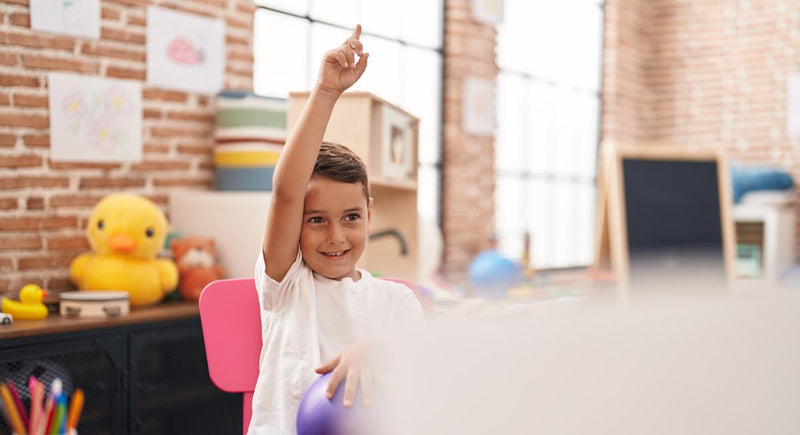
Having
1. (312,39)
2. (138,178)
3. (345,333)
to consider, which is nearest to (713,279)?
(312,39)

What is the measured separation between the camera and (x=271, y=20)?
302 cm

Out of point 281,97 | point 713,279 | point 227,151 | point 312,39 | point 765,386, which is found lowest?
point 713,279

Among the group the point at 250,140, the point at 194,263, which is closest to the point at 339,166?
the point at 194,263

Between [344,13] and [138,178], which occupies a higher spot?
[344,13]

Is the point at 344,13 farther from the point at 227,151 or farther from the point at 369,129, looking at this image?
the point at 369,129

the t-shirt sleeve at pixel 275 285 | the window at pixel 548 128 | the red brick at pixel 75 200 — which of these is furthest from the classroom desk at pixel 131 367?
the window at pixel 548 128

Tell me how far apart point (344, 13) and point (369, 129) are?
1.84 meters

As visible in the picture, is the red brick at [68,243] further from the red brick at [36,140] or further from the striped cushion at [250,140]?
the striped cushion at [250,140]

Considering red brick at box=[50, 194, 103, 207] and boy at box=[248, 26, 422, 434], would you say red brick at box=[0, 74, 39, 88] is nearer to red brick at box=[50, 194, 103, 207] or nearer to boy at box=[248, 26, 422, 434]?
red brick at box=[50, 194, 103, 207]

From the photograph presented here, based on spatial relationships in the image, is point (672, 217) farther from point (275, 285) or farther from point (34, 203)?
point (275, 285)

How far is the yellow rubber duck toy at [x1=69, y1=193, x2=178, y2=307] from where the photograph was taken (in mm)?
2000

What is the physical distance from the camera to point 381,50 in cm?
364

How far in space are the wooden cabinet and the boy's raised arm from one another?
A: 79 centimetres

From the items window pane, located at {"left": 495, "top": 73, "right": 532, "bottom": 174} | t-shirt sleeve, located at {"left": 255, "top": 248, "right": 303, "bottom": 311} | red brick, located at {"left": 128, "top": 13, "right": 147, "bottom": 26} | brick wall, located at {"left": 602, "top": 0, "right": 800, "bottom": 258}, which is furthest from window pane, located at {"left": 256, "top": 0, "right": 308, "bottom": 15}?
brick wall, located at {"left": 602, "top": 0, "right": 800, "bottom": 258}
